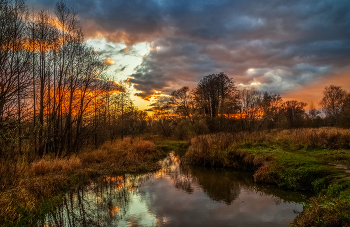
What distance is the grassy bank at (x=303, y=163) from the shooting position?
5.76m

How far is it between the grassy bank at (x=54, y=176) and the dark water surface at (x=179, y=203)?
22.9 inches

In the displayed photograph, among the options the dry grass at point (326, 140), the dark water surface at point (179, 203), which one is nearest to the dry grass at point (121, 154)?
the dark water surface at point (179, 203)

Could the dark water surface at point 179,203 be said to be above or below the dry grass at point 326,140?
below


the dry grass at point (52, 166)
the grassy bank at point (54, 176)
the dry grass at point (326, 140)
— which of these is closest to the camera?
the grassy bank at point (54, 176)

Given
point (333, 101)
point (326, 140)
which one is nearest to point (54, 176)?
point (326, 140)

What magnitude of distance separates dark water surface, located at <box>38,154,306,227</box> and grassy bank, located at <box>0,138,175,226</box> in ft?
1.91

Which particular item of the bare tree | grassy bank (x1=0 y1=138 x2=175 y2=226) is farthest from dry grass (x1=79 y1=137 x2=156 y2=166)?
the bare tree

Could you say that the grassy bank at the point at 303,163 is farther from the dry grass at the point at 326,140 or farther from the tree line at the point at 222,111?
the tree line at the point at 222,111

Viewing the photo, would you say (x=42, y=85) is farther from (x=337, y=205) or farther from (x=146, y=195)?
(x=337, y=205)

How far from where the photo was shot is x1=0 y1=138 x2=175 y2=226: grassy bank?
23.3 feet

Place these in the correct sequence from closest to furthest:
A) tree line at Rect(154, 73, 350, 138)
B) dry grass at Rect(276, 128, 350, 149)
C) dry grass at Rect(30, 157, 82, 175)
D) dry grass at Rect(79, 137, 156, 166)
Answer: dry grass at Rect(30, 157, 82, 175) < dry grass at Rect(276, 128, 350, 149) < dry grass at Rect(79, 137, 156, 166) < tree line at Rect(154, 73, 350, 138)

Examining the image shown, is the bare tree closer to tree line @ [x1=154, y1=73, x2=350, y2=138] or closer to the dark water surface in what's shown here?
tree line @ [x1=154, y1=73, x2=350, y2=138]

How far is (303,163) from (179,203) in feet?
21.3

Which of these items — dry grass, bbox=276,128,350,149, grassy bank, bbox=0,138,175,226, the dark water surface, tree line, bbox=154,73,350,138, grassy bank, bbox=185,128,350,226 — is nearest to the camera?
grassy bank, bbox=185,128,350,226
